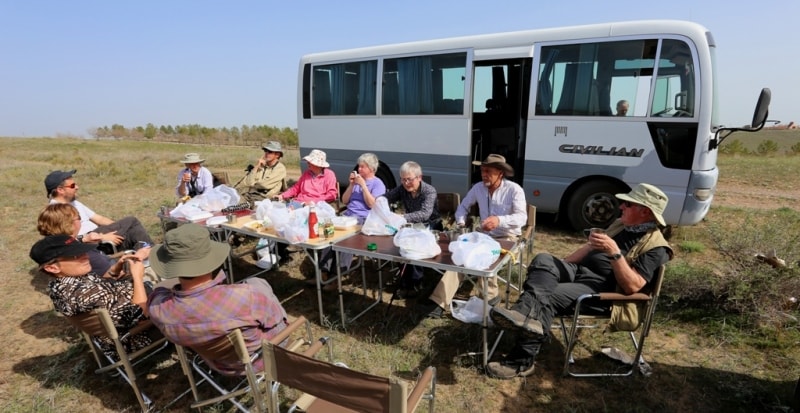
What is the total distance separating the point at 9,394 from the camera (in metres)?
2.63

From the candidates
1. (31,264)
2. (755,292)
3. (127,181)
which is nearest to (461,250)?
(755,292)

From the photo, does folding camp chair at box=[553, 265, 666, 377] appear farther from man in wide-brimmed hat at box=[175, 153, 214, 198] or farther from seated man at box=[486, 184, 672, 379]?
man in wide-brimmed hat at box=[175, 153, 214, 198]

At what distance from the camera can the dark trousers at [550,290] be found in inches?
97.7

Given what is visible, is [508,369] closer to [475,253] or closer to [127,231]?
[475,253]

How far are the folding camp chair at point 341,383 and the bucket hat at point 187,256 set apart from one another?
569mm

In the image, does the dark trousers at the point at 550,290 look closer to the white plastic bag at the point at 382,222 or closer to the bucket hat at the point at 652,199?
the bucket hat at the point at 652,199

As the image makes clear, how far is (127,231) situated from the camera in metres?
4.25

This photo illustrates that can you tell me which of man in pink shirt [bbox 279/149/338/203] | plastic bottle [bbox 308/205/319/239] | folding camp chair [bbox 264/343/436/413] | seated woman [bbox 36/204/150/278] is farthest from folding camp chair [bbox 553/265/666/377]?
man in pink shirt [bbox 279/149/338/203]

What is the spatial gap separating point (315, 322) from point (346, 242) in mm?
828

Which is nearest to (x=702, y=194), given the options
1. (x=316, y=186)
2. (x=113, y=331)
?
(x=316, y=186)

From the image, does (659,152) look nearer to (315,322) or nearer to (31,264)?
(315,322)

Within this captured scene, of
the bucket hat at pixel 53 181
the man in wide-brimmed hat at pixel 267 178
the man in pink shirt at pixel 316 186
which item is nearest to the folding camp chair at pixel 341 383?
the man in pink shirt at pixel 316 186

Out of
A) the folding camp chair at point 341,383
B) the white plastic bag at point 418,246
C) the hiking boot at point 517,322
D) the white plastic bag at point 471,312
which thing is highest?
the white plastic bag at point 418,246

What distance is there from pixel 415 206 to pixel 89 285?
2.58 m
